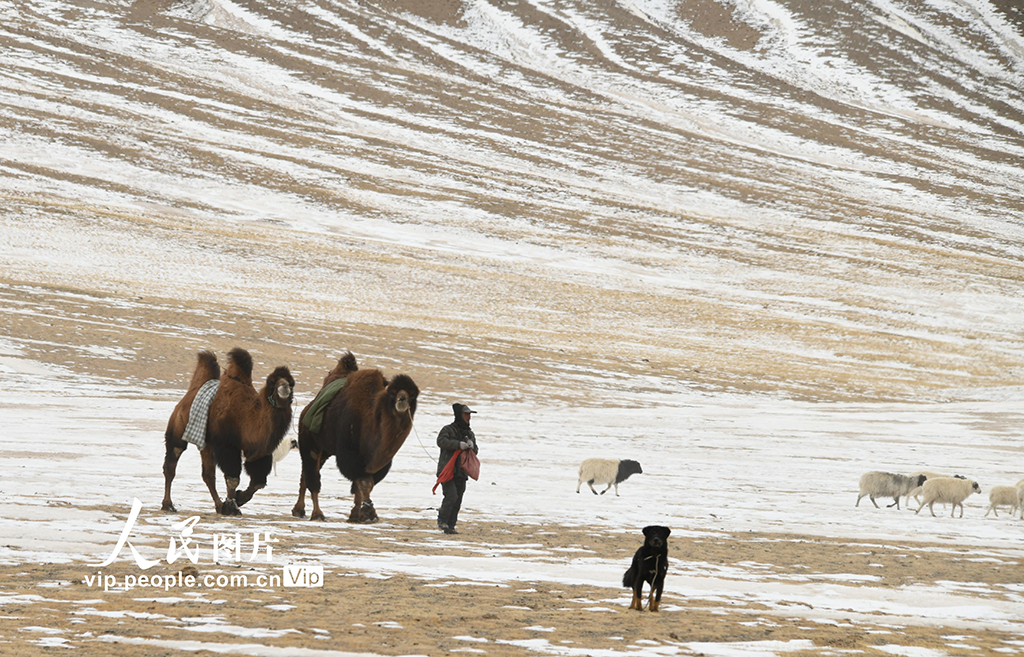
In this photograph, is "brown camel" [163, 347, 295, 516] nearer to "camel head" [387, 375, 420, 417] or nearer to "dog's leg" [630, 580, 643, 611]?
"camel head" [387, 375, 420, 417]

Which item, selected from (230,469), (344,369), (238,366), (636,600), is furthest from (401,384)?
(636,600)

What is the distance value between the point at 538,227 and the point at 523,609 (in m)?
51.6

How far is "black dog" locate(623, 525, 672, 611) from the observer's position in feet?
26.1

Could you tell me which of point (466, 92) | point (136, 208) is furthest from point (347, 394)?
A: point (466, 92)

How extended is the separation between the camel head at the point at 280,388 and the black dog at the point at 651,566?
4.46m

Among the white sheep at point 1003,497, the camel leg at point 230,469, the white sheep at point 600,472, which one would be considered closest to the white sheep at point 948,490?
the white sheep at point 1003,497

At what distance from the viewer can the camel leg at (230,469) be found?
37.1 ft

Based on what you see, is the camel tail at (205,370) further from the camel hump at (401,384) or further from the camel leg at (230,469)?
the camel hump at (401,384)

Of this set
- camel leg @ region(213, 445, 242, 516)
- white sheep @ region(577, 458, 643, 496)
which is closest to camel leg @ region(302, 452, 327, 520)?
camel leg @ region(213, 445, 242, 516)

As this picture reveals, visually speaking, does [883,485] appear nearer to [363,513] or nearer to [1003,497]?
[1003,497]

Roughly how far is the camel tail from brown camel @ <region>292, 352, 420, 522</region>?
3.68 feet

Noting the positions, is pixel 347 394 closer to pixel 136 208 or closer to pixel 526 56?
pixel 136 208

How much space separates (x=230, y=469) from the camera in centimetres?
1141

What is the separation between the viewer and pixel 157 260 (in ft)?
143
